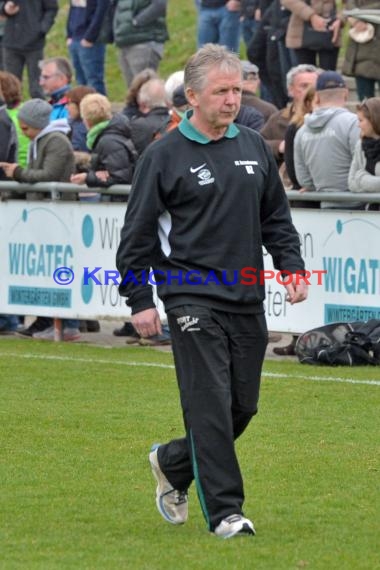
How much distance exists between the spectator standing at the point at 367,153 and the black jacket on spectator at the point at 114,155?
2537 mm

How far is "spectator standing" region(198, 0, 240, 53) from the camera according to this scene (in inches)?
742

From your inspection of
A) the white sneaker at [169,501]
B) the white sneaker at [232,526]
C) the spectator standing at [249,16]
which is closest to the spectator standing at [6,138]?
the spectator standing at [249,16]

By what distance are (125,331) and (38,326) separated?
0.89 meters

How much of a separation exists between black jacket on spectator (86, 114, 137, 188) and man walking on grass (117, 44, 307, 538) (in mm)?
7489

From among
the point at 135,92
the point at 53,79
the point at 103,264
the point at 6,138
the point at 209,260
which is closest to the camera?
the point at 209,260

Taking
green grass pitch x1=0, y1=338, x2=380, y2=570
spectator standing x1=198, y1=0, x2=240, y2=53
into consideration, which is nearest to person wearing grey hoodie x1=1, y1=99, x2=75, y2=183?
green grass pitch x1=0, y1=338, x2=380, y2=570

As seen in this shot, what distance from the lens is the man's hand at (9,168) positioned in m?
14.7

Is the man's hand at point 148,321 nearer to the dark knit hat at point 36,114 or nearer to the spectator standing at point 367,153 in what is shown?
the spectator standing at point 367,153

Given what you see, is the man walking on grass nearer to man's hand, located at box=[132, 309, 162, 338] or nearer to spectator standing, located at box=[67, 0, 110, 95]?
man's hand, located at box=[132, 309, 162, 338]

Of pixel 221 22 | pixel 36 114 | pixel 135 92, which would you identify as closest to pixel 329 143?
pixel 36 114

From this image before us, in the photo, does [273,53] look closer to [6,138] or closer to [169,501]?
[6,138]

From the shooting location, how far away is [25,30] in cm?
2034

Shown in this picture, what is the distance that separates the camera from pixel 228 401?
6539 millimetres

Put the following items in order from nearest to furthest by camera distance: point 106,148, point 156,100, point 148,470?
point 148,470 < point 106,148 < point 156,100
